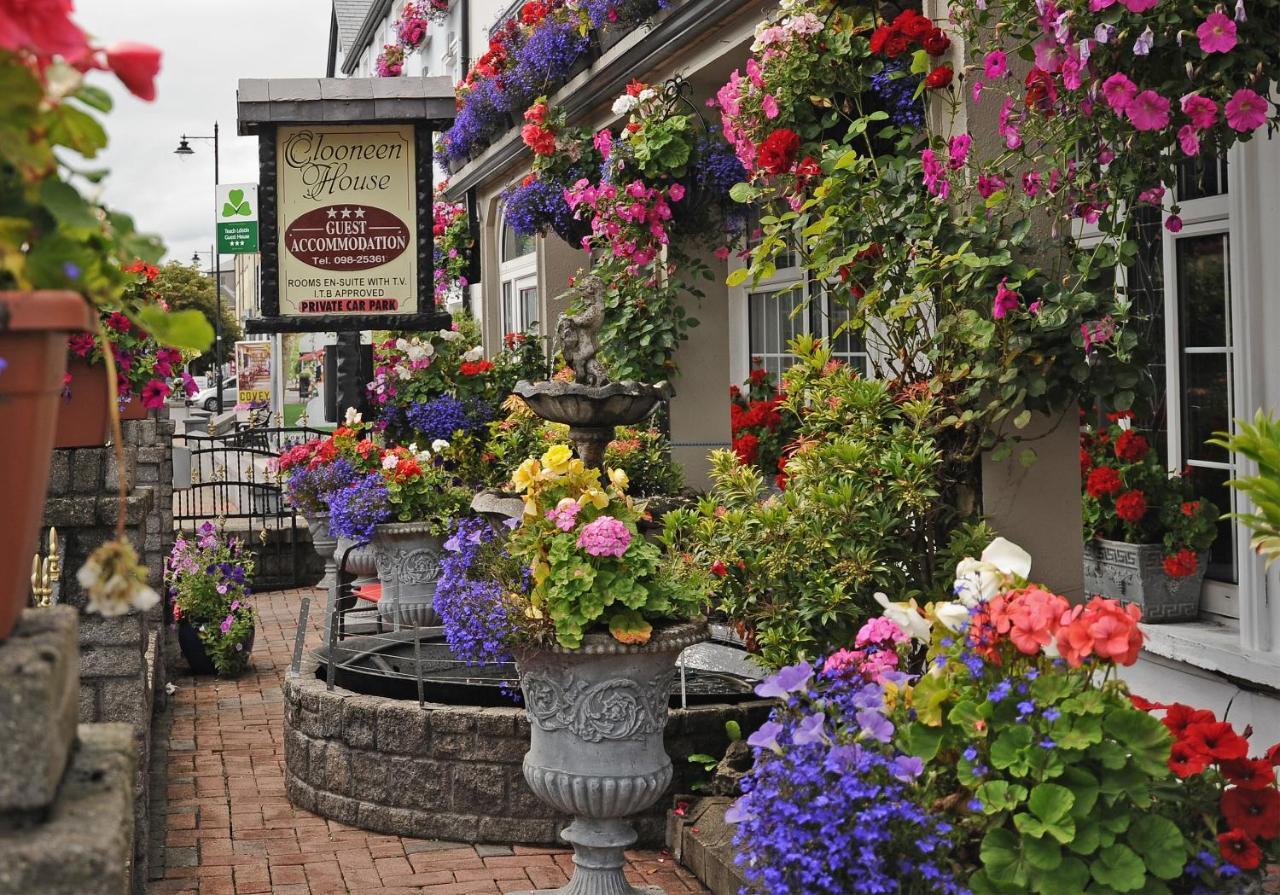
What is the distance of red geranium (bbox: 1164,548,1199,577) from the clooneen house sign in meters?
5.99

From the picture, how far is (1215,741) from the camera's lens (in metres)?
3.46

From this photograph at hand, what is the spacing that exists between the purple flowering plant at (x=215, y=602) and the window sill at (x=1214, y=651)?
6.13m

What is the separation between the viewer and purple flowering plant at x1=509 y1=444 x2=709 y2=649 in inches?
184

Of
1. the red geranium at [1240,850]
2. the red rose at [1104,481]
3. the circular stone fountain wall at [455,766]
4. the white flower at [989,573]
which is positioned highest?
the red rose at [1104,481]

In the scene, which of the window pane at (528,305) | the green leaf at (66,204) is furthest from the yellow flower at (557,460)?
the window pane at (528,305)

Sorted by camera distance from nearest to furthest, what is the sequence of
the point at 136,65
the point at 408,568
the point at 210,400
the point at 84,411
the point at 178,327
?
the point at 136,65, the point at 178,327, the point at 84,411, the point at 408,568, the point at 210,400

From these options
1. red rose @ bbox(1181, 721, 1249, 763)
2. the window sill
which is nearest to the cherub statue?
the window sill

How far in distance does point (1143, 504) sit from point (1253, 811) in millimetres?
2233

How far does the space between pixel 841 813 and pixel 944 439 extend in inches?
85.4

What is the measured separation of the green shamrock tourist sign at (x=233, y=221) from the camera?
72.0 ft

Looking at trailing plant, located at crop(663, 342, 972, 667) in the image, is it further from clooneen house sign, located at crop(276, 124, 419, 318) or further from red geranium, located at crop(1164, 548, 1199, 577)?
clooneen house sign, located at crop(276, 124, 419, 318)

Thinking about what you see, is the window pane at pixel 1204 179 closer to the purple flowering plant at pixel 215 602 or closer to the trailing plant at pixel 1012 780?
the trailing plant at pixel 1012 780

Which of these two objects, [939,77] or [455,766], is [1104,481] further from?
[455,766]

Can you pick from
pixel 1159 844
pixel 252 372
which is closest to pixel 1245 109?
pixel 1159 844
